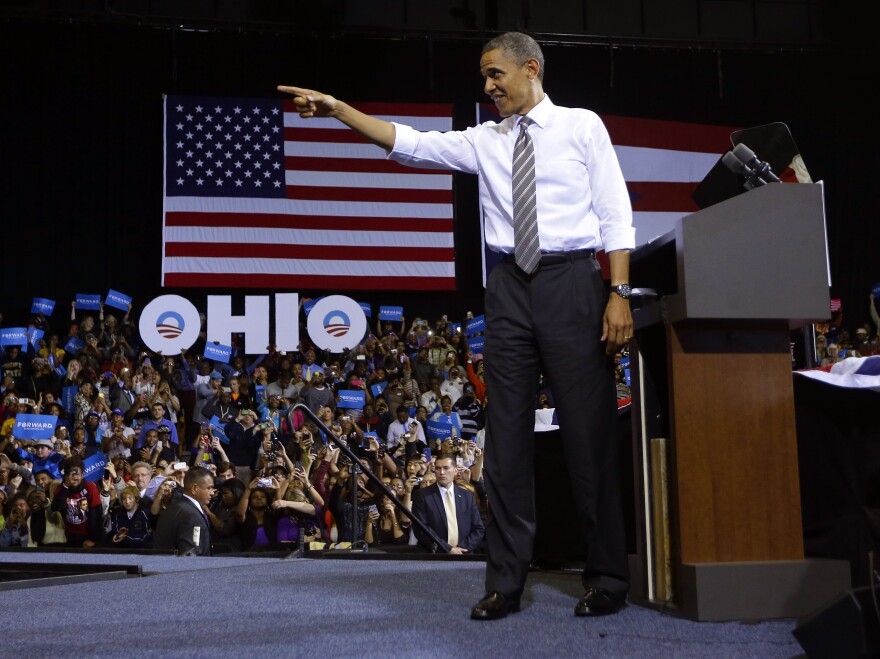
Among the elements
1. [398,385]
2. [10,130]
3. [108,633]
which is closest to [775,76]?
[398,385]

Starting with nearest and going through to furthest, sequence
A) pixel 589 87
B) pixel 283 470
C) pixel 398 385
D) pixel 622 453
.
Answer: pixel 622 453 < pixel 283 470 < pixel 398 385 < pixel 589 87

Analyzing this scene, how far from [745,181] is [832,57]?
12598 mm

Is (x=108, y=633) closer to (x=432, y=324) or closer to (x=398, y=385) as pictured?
(x=398, y=385)

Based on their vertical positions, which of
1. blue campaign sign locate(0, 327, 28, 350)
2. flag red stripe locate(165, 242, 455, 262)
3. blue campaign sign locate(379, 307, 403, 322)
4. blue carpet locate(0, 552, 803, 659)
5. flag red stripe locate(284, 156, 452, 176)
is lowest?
blue carpet locate(0, 552, 803, 659)

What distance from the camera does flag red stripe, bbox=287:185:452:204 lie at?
39.5ft

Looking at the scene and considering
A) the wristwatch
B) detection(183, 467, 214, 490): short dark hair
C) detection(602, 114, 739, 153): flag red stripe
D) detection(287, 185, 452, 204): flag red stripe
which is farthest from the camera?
detection(602, 114, 739, 153): flag red stripe

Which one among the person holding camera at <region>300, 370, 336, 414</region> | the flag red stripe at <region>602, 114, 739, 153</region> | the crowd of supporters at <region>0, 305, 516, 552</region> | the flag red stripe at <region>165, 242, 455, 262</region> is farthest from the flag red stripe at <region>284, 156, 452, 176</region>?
the person holding camera at <region>300, 370, 336, 414</region>

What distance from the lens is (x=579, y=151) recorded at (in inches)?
86.1

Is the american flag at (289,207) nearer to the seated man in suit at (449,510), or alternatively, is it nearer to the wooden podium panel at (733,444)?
the seated man in suit at (449,510)

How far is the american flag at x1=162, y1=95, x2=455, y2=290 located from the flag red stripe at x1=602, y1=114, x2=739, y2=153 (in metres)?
2.36

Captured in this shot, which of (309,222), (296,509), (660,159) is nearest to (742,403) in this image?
(296,509)

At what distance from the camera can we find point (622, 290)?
208 centimetres

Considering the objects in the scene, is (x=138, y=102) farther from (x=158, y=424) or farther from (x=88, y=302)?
(x=158, y=424)

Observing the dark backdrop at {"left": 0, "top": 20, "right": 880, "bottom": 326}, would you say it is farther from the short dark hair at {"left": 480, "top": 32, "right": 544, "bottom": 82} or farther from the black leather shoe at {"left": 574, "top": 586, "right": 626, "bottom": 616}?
the black leather shoe at {"left": 574, "top": 586, "right": 626, "bottom": 616}
